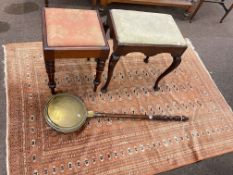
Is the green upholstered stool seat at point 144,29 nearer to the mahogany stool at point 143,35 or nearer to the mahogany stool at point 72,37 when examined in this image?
the mahogany stool at point 143,35

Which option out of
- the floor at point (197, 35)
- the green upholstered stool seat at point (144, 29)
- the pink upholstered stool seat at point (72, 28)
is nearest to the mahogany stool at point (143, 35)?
the green upholstered stool seat at point (144, 29)

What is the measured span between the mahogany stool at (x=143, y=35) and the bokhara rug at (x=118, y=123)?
370 mm

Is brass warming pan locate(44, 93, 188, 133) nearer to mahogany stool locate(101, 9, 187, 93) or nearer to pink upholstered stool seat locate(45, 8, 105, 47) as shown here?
mahogany stool locate(101, 9, 187, 93)

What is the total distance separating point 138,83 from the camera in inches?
72.2

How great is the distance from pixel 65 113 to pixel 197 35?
5.78 feet

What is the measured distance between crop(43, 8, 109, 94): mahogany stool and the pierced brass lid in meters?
0.16

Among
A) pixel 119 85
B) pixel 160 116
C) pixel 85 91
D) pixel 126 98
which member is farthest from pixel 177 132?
pixel 85 91

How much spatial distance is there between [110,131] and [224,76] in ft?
4.25

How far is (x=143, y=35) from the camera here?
136cm

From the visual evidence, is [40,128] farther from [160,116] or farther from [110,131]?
[160,116]

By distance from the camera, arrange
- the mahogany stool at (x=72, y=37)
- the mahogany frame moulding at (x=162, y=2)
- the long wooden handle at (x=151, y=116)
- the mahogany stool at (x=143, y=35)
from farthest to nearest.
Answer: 1. the mahogany frame moulding at (x=162, y=2)
2. the long wooden handle at (x=151, y=116)
3. the mahogany stool at (x=143, y=35)
4. the mahogany stool at (x=72, y=37)

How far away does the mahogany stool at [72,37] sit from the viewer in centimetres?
122

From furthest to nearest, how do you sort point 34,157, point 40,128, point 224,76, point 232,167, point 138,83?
1. point 224,76
2. point 138,83
3. point 232,167
4. point 40,128
5. point 34,157

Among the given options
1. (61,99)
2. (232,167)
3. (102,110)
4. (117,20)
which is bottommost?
(232,167)
